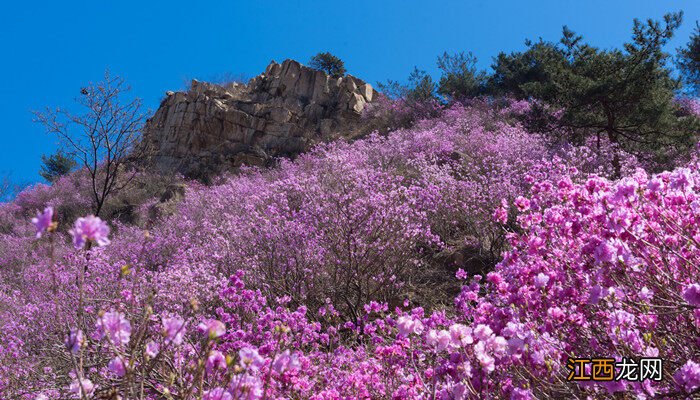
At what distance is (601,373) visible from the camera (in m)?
2.20

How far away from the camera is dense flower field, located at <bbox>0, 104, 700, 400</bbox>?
221 cm

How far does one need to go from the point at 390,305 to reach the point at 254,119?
22.2m

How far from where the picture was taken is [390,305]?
21.9 ft

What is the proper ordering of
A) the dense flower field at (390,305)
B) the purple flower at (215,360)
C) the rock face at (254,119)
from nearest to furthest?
the purple flower at (215,360)
the dense flower field at (390,305)
the rock face at (254,119)

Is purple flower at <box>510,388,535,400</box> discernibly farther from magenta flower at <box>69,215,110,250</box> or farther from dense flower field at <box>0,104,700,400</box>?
magenta flower at <box>69,215,110,250</box>

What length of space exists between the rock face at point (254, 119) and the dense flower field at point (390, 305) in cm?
1549

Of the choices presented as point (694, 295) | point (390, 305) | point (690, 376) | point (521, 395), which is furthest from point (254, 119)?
point (690, 376)

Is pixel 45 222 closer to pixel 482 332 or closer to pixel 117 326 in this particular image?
pixel 117 326

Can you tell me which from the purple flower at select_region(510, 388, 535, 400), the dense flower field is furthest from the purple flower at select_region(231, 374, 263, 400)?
the purple flower at select_region(510, 388, 535, 400)

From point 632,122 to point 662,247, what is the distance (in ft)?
35.6

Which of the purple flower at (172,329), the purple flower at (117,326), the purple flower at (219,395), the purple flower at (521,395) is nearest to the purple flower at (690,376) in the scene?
the purple flower at (521,395)

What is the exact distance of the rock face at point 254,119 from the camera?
2592 cm

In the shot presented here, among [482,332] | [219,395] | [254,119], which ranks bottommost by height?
[219,395]

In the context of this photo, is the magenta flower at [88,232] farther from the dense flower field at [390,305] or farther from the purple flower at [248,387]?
the purple flower at [248,387]
